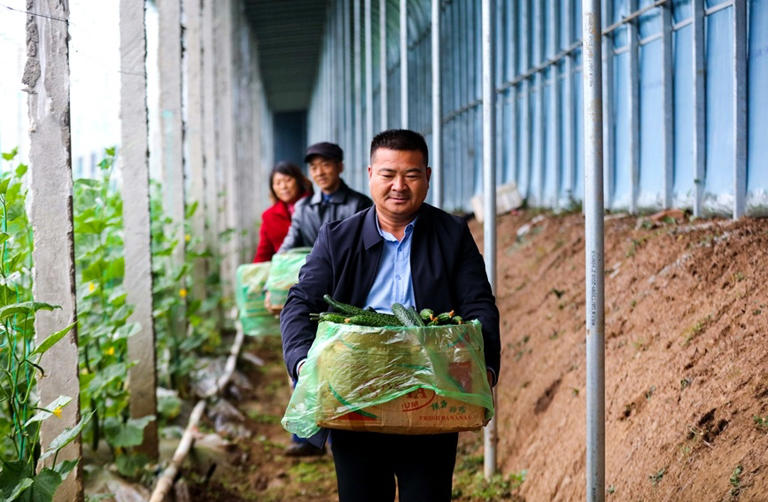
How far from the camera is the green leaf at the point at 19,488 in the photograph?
2.89m

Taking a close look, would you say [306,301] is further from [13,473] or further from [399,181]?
[13,473]

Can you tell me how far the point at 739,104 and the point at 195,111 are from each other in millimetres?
5846

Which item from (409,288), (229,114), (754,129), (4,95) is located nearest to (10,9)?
(4,95)

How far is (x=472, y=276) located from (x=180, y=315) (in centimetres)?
478

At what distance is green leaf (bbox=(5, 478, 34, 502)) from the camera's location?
2.89 meters

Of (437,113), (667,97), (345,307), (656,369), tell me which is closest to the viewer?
(345,307)

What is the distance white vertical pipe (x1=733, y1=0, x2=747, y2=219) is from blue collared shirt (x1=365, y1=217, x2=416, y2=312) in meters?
2.99

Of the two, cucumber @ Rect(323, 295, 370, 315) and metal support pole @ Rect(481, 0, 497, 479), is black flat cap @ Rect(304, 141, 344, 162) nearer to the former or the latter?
metal support pole @ Rect(481, 0, 497, 479)

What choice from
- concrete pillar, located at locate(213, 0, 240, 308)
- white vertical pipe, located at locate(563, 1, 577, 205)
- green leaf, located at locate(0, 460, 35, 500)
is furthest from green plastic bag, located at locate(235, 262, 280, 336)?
concrete pillar, located at locate(213, 0, 240, 308)

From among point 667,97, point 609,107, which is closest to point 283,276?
point 667,97

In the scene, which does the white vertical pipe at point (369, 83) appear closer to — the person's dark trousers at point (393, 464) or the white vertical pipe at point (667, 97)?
the white vertical pipe at point (667, 97)

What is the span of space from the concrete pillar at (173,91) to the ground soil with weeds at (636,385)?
6.30ft

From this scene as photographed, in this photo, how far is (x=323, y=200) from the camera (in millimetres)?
5414

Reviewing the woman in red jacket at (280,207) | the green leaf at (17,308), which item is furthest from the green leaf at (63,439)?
the woman in red jacket at (280,207)
